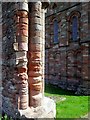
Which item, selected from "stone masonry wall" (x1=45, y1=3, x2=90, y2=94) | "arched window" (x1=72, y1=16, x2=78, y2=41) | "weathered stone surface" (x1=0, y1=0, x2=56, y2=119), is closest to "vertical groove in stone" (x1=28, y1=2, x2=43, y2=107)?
"weathered stone surface" (x1=0, y1=0, x2=56, y2=119)

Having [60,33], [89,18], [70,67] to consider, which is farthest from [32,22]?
[60,33]

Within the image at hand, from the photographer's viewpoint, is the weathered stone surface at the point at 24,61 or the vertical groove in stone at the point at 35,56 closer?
the weathered stone surface at the point at 24,61

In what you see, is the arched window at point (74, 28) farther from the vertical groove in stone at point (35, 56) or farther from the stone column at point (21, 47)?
the stone column at point (21, 47)

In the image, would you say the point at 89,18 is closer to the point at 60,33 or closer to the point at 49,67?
the point at 60,33

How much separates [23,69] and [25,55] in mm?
358

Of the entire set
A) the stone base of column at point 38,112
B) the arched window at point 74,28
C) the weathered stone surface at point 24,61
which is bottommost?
the stone base of column at point 38,112

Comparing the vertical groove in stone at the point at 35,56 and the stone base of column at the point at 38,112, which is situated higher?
the vertical groove in stone at the point at 35,56

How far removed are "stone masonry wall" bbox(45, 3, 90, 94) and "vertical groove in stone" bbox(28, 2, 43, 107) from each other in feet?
36.5

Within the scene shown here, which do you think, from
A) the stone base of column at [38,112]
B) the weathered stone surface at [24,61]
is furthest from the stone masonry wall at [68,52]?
the stone base of column at [38,112]

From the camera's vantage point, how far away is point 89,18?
16.6 meters

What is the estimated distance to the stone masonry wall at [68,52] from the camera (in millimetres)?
16656

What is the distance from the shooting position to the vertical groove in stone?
18.3 feet

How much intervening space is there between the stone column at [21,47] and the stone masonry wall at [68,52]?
11462 millimetres

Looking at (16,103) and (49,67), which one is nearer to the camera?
(16,103)
